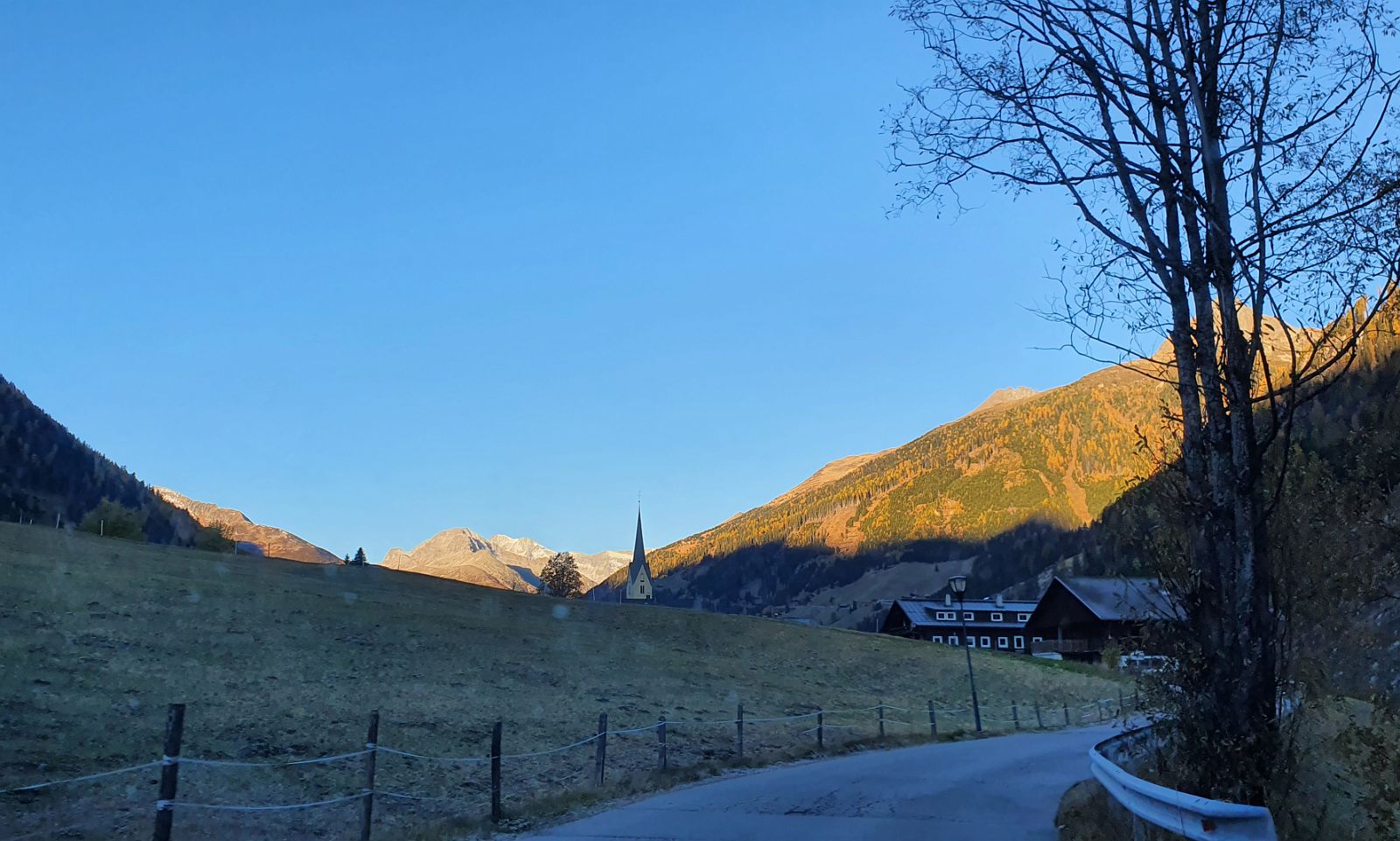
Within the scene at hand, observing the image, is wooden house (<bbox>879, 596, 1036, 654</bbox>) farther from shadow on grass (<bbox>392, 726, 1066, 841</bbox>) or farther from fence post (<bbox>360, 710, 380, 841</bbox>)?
fence post (<bbox>360, 710, 380, 841</bbox>)

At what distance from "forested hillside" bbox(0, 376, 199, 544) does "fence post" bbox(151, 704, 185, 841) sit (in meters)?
167

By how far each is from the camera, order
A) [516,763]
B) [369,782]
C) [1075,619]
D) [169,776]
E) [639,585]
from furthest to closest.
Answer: [639,585]
[1075,619]
[516,763]
[369,782]
[169,776]

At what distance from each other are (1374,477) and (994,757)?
39.7 ft

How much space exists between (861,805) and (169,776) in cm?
887

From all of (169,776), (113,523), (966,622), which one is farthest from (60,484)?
(169,776)

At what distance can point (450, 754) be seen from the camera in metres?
24.6

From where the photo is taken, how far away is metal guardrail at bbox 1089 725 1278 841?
629 cm

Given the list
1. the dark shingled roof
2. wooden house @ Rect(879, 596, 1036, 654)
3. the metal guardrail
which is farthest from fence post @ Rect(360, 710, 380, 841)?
the dark shingled roof

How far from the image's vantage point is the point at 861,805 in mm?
14648

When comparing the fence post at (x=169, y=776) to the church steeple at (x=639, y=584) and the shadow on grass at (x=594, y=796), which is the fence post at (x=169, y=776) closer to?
the shadow on grass at (x=594, y=796)

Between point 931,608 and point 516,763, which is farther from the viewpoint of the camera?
point 931,608

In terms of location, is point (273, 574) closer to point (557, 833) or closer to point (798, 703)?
point (798, 703)

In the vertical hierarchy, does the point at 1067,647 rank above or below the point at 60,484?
below

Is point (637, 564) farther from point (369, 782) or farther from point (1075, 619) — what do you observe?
point (369, 782)
